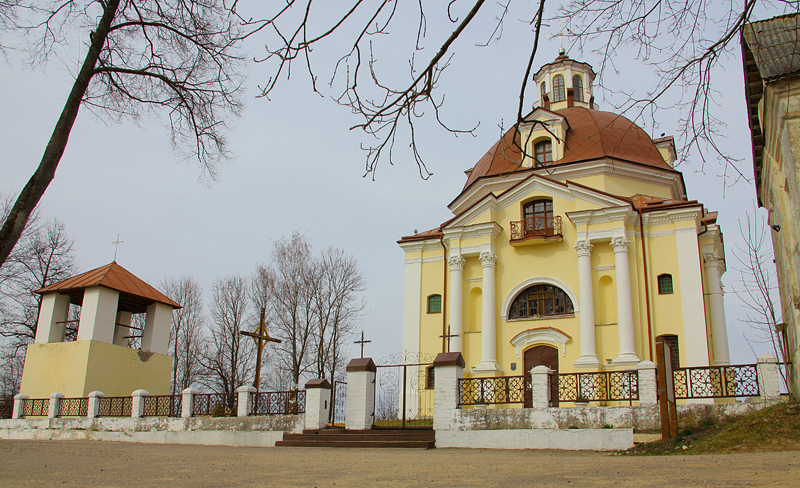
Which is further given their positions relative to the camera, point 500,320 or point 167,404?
point 500,320

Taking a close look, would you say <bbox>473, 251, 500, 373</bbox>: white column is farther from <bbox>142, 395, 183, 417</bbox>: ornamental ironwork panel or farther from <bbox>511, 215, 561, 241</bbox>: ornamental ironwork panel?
<bbox>142, 395, 183, 417</bbox>: ornamental ironwork panel

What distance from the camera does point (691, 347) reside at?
1789 centimetres

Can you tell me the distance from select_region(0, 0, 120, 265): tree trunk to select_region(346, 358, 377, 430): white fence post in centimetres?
857

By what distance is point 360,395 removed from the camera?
1361 centimetres

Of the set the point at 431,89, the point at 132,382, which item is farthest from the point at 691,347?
the point at 132,382

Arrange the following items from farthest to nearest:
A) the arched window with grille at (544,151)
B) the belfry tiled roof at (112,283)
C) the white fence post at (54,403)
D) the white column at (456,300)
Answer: the arched window with grille at (544,151)
the white column at (456,300)
the belfry tiled roof at (112,283)
the white fence post at (54,403)

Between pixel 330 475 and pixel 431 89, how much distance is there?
4.03 metres

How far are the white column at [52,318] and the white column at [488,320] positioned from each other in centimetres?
1383

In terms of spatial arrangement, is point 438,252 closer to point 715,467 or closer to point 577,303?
point 577,303

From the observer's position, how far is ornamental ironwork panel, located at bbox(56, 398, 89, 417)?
17141 mm

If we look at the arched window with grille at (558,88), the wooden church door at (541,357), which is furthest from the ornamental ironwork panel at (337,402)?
the arched window with grille at (558,88)

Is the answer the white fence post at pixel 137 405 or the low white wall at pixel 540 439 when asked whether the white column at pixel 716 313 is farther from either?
the white fence post at pixel 137 405

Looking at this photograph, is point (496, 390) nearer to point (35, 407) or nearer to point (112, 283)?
point (112, 283)

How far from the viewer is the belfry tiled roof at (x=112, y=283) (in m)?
19.2
